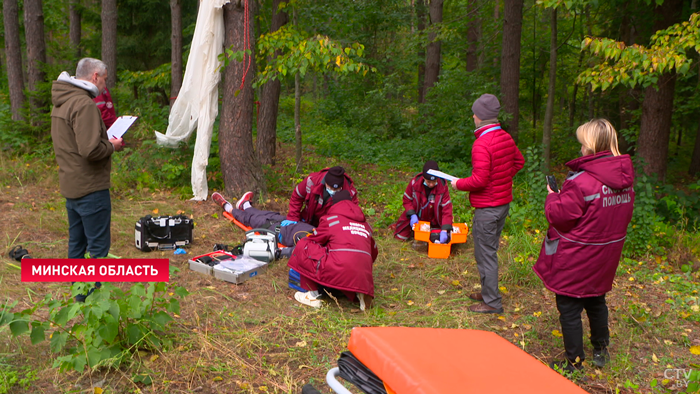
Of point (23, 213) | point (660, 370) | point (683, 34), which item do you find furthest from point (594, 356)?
point (23, 213)

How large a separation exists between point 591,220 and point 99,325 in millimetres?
3334

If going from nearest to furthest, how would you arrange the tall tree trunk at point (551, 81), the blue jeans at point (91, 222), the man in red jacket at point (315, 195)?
the blue jeans at point (91, 222) → the man in red jacket at point (315, 195) → the tall tree trunk at point (551, 81)

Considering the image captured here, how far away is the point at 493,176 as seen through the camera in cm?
447

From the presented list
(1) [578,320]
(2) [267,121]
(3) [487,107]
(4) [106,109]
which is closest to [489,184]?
(3) [487,107]

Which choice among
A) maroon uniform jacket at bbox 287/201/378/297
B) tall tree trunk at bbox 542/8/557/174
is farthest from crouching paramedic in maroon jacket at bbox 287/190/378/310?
tall tree trunk at bbox 542/8/557/174

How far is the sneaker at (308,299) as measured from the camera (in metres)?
4.53

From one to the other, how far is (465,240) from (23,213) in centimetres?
600

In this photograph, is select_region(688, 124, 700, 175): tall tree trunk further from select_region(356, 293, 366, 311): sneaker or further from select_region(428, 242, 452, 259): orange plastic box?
select_region(356, 293, 366, 311): sneaker

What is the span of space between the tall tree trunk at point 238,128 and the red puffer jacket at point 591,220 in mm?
5116

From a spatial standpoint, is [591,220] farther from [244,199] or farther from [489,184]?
[244,199]

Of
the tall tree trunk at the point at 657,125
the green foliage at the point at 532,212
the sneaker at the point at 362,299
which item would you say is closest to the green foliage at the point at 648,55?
the green foliage at the point at 532,212

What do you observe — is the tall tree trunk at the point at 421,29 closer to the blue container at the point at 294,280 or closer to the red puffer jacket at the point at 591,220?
the blue container at the point at 294,280

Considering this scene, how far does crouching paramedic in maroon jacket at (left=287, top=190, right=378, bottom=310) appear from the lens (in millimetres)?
4301

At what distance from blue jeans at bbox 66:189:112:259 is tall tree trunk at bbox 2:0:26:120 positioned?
745 cm
